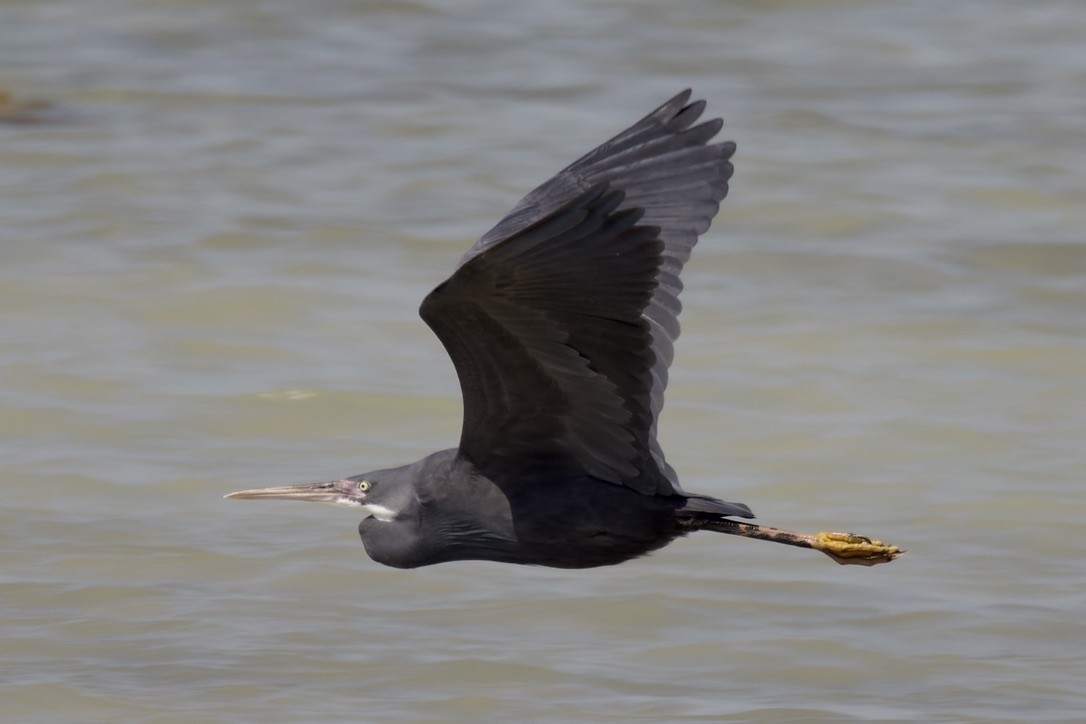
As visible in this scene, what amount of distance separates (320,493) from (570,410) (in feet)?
3.29

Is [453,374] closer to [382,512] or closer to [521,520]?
[382,512]

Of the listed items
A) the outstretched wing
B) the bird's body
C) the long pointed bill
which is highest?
the outstretched wing

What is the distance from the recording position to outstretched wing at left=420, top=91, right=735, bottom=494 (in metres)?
4.80

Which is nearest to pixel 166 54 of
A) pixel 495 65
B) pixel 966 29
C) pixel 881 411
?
pixel 495 65

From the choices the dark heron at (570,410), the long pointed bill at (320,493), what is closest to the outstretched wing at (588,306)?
the dark heron at (570,410)

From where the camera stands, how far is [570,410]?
215 inches

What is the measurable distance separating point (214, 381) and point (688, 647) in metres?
3.35

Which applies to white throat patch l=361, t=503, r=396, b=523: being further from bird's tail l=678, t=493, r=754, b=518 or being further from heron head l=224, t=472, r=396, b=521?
bird's tail l=678, t=493, r=754, b=518

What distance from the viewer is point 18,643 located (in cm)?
668

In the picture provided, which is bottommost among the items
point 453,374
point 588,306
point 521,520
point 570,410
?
point 521,520

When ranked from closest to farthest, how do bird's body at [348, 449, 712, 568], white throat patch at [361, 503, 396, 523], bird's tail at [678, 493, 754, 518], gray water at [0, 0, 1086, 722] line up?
bird's tail at [678, 493, 754, 518] → bird's body at [348, 449, 712, 568] → white throat patch at [361, 503, 396, 523] → gray water at [0, 0, 1086, 722]

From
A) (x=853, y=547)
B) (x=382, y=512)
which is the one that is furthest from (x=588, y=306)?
(x=853, y=547)

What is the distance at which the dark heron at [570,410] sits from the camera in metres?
5.00

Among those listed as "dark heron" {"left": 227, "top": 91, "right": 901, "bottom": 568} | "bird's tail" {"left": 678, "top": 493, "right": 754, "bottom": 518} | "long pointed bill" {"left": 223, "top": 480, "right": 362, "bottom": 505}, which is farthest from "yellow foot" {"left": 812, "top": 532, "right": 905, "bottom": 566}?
"long pointed bill" {"left": 223, "top": 480, "right": 362, "bottom": 505}
